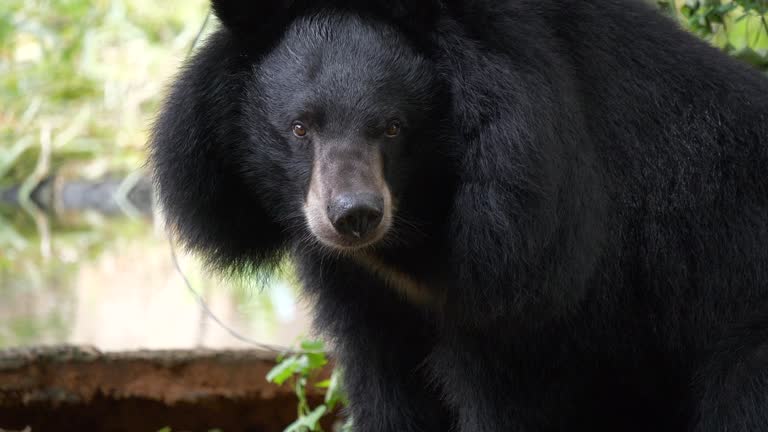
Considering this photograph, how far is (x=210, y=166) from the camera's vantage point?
3139 mm

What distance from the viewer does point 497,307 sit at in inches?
115

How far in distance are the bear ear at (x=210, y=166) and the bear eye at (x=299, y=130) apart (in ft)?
0.84

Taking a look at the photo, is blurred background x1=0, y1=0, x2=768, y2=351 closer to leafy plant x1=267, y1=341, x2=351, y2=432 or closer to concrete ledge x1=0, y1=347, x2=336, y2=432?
concrete ledge x1=0, y1=347, x2=336, y2=432

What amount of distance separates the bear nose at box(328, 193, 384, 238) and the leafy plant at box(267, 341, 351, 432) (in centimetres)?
119

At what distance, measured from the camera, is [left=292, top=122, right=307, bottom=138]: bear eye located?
2.89 metres

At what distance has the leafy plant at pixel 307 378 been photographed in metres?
3.98

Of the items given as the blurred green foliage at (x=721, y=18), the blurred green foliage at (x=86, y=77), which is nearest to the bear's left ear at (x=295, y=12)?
the blurred green foliage at (x=721, y=18)

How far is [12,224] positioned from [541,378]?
38.1ft

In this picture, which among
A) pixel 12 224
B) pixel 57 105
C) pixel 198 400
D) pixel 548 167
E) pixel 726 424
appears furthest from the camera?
pixel 57 105

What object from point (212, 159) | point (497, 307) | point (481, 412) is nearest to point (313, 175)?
point (212, 159)

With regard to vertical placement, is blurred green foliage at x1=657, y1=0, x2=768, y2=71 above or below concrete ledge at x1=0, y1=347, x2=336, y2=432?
above

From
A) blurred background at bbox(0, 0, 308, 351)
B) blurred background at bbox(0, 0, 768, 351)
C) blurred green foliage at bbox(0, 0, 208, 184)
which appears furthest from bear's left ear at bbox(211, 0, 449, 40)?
blurred green foliage at bbox(0, 0, 208, 184)

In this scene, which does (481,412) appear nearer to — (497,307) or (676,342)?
(497,307)

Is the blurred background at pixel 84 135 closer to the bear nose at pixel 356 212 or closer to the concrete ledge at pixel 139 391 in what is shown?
the concrete ledge at pixel 139 391
